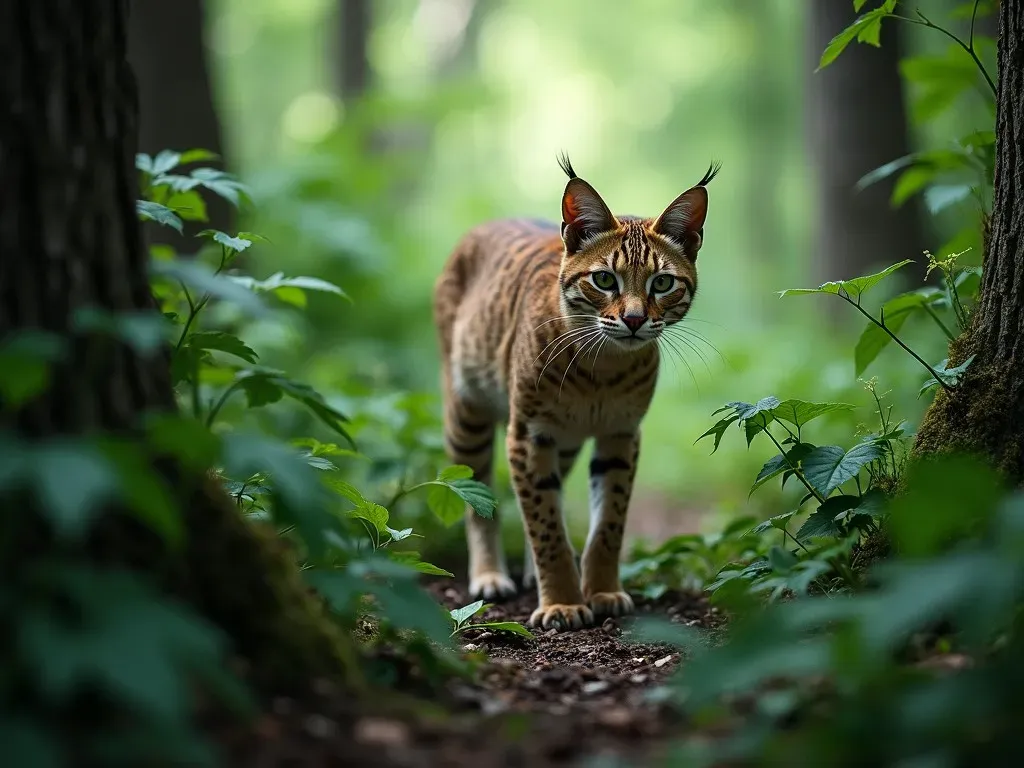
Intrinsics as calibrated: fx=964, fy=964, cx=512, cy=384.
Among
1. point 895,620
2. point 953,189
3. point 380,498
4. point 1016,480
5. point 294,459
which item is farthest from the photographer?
point 380,498

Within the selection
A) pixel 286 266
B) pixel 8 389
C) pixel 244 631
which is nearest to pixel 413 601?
pixel 244 631

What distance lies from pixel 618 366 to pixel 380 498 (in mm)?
2564

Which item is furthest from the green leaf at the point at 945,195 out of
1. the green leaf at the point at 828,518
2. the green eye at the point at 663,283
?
the green leaf at the point at 828,518

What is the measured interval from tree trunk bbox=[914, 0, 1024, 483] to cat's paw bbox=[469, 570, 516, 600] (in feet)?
8.06

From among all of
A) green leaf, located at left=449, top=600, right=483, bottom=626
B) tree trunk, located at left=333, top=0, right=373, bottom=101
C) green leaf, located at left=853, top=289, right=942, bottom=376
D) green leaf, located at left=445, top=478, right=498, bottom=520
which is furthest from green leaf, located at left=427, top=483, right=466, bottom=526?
tree trunk, located at left=333, top=0, right=373, bottom=101

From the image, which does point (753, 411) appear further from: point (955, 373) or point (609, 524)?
point (609, 524)

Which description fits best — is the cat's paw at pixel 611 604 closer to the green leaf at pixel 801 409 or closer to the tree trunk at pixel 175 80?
the green leaf at pixel 801 409

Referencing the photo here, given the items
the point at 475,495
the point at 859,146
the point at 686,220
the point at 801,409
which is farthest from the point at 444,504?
the point at 859,146

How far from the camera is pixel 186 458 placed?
2289mm

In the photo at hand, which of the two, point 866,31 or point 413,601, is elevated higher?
point 866,31

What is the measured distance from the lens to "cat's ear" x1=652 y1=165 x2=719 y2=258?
4.53 metres

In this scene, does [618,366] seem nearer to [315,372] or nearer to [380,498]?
[380,498]

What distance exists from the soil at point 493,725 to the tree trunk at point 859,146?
7266 mm

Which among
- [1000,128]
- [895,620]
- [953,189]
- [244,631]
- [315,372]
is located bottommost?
[895,620]
